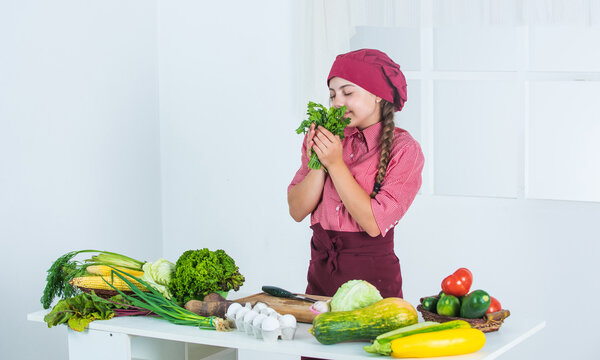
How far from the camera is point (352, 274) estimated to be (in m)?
2.71

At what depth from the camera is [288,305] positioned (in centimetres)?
244

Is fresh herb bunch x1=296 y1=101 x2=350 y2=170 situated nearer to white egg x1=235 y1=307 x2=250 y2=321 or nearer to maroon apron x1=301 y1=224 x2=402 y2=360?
maroon apron x1=301 y1=224 x2=402 y2=360

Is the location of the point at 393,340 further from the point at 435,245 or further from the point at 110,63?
the point at 110,63

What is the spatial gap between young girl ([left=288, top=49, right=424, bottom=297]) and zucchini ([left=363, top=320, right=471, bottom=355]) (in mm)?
621

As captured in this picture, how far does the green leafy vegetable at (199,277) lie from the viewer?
247cm

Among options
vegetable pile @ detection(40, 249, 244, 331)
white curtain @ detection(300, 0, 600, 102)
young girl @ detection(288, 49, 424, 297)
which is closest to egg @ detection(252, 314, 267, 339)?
vegetable pile @ detection(40, 249, 244, 331)

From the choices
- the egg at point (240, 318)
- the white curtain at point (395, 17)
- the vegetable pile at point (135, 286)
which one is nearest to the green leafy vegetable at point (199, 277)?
the vegetable pile at point (135, 286)

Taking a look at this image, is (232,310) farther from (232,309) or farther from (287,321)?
(287,321)

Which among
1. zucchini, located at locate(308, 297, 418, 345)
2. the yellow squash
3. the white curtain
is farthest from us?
the white curtain

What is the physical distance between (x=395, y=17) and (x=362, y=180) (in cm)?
167

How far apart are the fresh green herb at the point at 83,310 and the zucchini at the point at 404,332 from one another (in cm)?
94

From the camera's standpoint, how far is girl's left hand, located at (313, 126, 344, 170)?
2.56 metres

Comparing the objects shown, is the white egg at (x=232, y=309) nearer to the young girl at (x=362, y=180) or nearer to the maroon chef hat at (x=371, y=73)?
the young girl at (x=362, y=180)

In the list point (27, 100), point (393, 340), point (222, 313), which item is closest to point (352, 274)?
point (222, 313)
